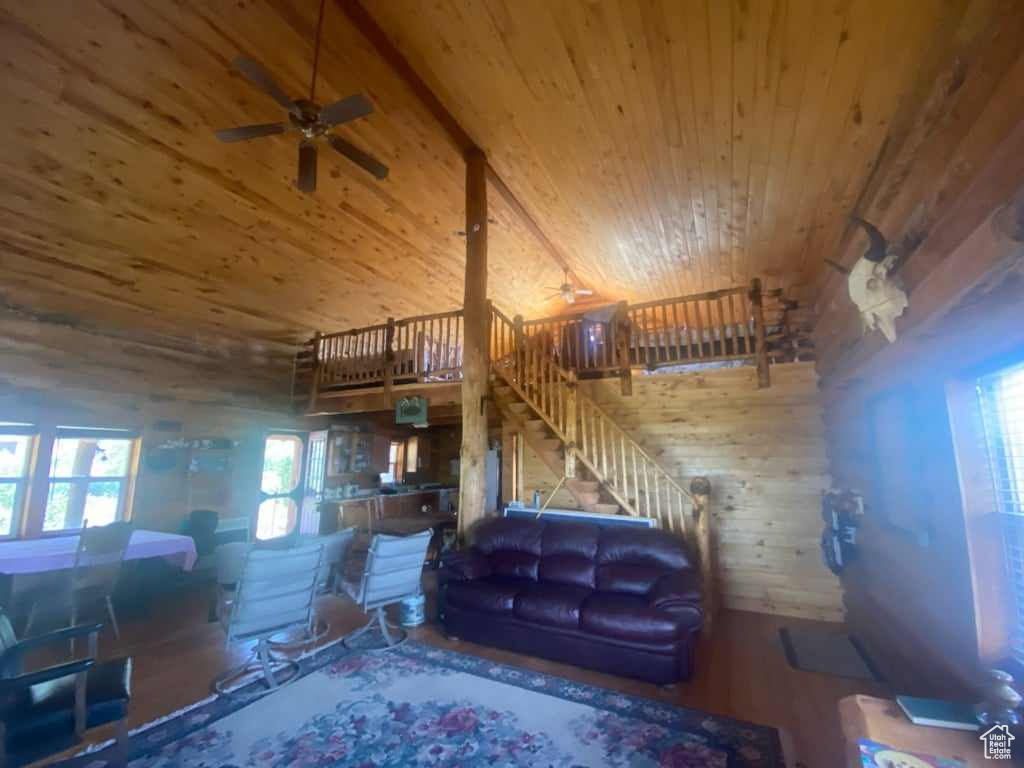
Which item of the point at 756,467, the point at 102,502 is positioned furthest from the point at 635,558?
the point at 102,502

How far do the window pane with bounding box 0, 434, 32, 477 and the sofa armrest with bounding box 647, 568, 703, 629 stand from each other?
21.2 feet

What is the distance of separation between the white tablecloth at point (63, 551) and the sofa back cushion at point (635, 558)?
4080 mm

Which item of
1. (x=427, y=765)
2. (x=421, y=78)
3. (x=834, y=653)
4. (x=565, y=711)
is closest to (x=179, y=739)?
(x=427, y=765)

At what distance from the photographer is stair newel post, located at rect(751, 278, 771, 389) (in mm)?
4672

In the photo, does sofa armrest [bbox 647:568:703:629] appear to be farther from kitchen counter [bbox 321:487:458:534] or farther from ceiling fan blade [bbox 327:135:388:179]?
kitchen counter [bbox 321:487:458:534]

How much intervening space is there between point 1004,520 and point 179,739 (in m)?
4.07

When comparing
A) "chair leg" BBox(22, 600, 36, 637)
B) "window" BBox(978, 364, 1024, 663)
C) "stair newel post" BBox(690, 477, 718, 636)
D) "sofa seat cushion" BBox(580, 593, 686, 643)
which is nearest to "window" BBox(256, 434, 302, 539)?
"chair leg" BBox(22, 600, 36, 637)

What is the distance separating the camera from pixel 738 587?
4793mm

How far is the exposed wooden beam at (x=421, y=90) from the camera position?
3.20 m

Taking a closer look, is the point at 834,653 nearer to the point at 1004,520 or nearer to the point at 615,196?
the point at 1004,520

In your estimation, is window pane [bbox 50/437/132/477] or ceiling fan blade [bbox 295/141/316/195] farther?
window pane [bbox 50/437/132/477]

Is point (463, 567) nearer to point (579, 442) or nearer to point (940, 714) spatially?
point (579, 442)

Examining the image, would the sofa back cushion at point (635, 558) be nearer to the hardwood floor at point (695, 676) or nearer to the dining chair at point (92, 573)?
the hardwood floor at point (695, 676)

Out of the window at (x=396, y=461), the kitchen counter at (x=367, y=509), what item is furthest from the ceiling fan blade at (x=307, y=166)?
the window at (x=396, y=461)
